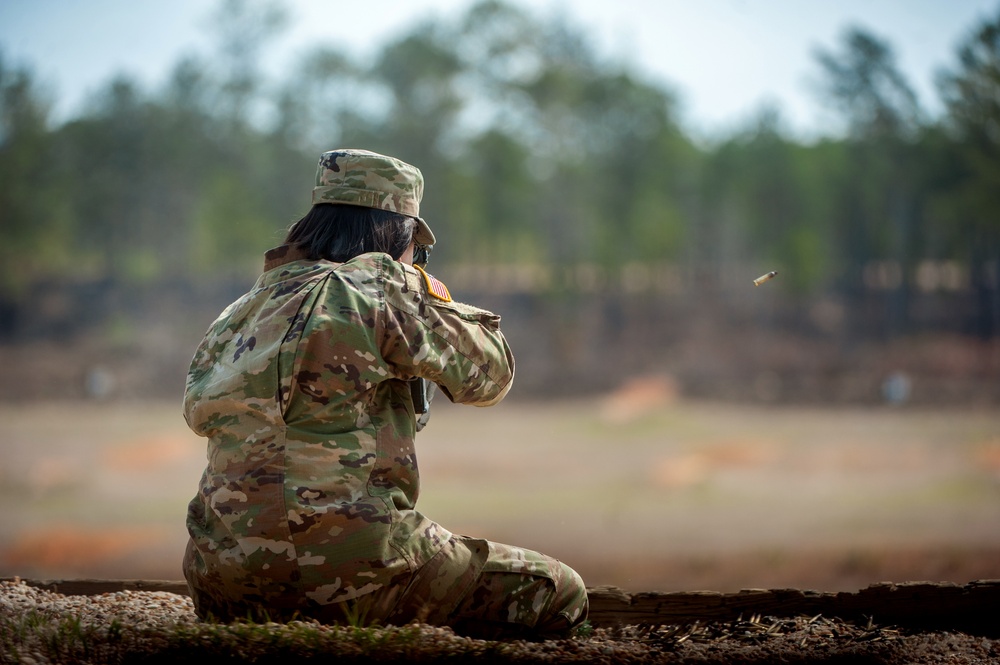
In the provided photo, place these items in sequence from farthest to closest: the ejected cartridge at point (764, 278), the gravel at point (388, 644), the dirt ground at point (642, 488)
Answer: the dirt ground at point (642, 488)
the ejected cartridge at point (764, 278)
the gravel at point (388, 644)

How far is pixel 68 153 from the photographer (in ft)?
90.6

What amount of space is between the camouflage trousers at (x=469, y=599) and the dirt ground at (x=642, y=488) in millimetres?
12341

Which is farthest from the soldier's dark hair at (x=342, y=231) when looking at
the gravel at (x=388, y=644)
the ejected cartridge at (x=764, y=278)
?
the ejected cartridge at (x=764, y=278)

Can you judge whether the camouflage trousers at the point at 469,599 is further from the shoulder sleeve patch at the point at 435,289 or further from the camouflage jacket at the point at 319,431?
the shoulder sleeve patch at the point at 435,289

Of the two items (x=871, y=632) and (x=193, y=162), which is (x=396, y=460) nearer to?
(x=871, y=632)

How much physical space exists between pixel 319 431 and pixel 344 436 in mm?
65

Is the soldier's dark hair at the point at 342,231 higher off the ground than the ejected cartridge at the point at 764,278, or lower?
lower

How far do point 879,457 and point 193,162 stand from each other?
1905 cm

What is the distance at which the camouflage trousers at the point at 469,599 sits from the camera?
264cm

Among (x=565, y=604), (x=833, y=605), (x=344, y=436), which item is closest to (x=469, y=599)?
(x=565, y=604)

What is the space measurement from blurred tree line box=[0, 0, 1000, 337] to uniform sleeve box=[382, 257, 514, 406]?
23.5m

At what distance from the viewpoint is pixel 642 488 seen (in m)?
20.7

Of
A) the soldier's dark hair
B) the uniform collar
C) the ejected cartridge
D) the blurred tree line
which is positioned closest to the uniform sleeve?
the soldier's dark hair

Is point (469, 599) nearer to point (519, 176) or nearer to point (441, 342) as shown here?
point (441, 342)
